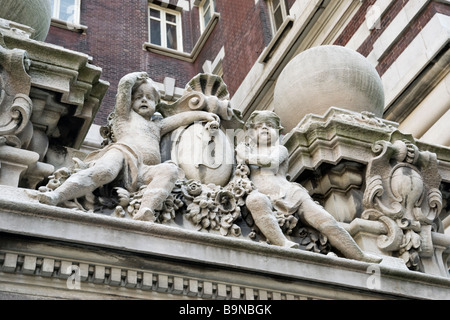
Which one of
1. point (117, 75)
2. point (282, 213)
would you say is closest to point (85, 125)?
point (282, 213)

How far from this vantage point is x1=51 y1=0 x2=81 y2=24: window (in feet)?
74.1

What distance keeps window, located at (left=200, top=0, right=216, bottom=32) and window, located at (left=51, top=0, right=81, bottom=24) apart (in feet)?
15.5

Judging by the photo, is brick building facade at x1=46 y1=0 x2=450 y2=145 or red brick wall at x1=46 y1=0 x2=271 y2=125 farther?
red brick wall at x1=46 y1=0 x2=271 y2=125

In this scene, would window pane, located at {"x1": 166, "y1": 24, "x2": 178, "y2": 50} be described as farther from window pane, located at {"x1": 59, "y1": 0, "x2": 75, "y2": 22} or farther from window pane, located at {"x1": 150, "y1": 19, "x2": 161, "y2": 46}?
window pane, located at {"x1": 59, "y1": 0, "x2": 75, "y2": 22}

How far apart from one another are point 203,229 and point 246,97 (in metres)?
13.7

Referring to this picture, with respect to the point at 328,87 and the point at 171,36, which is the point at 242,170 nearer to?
the point at 328,87

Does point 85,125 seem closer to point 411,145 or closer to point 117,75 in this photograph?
point 411,145

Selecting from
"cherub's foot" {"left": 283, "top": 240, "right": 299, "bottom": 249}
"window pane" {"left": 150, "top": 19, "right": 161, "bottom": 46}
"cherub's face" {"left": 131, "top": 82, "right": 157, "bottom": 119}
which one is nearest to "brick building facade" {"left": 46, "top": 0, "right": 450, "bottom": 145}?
"window pane" {"left": 150, "top": 19, "right": 161, "bottom": 46}

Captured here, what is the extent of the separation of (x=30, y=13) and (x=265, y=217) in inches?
140

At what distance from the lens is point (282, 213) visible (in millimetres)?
6496

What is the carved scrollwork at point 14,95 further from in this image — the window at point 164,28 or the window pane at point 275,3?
the window at point 164,28

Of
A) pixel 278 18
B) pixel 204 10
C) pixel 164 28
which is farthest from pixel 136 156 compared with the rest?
pixel 204 10

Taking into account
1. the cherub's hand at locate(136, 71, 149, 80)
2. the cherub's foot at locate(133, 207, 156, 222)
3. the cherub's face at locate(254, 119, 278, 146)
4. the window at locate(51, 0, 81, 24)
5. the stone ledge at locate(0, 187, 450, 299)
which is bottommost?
the stone ledge at locate(0, 187, 450, 299)

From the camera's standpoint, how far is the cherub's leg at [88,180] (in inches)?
216
